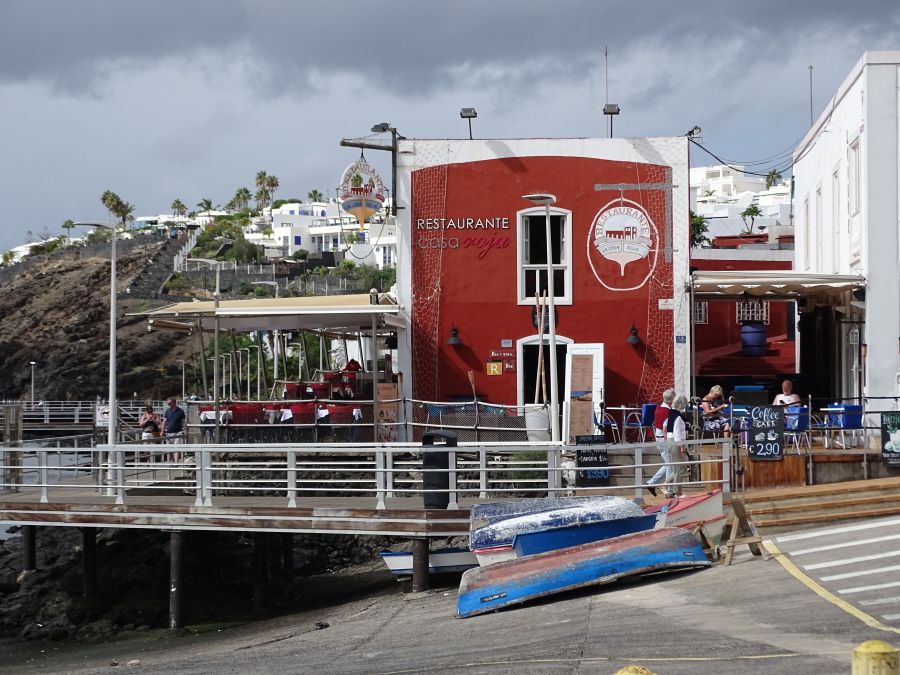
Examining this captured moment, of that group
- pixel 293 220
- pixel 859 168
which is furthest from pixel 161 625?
pixel 293 220

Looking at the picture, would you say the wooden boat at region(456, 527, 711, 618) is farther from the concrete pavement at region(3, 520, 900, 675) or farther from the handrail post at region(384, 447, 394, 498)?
the handrail post at region(384, 447, 394, 498)

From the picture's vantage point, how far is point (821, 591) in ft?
42.9

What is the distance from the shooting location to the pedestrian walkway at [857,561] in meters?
12.4

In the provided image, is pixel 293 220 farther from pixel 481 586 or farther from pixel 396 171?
pixel 481 586

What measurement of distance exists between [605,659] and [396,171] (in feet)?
55.3

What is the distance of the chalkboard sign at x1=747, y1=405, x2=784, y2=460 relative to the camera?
746 inches

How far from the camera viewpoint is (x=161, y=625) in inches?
795

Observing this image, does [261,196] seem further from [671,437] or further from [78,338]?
[671,437]

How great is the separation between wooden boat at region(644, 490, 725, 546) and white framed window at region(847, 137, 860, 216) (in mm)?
9541

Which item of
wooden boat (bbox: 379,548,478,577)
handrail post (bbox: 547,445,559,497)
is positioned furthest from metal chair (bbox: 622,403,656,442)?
wooden boat (bbox: 379,548,478,577)

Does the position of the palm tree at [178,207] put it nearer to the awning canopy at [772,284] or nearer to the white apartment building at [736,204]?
the white apartment building at [736,204]

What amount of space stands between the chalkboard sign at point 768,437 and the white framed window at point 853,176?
6292mm

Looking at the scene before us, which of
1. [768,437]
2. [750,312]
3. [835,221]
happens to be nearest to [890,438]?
[768,437]

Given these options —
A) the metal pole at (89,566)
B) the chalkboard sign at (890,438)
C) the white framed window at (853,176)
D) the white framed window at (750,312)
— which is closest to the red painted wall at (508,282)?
the white framed window at (853,176)
